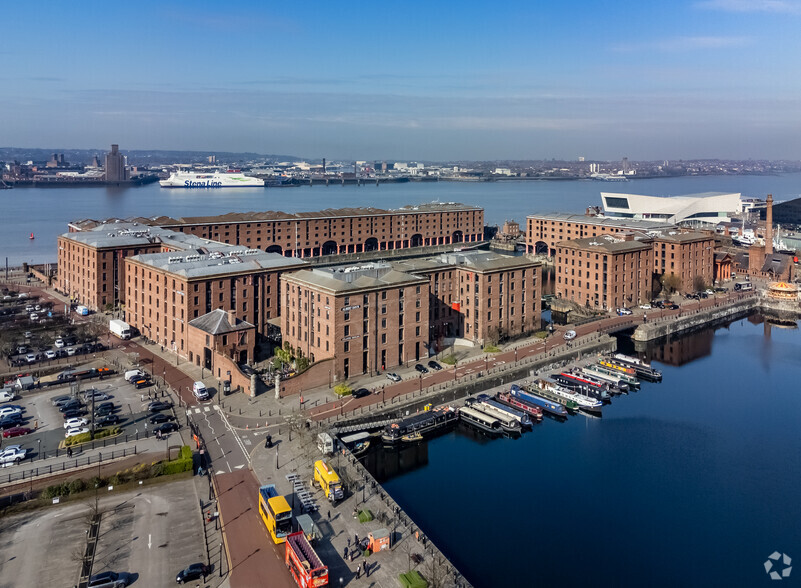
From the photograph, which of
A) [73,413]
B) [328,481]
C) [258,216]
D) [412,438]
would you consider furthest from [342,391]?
[258,216]

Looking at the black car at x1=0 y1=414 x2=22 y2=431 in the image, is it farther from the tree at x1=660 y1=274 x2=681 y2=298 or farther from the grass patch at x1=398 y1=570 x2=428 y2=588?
the tree at x1=660 y1=274 x2=681 y2=298

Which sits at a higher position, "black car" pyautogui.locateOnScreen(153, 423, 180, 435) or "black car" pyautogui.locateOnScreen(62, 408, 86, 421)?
"black car" pyautogui.locateOnScreen(62, 408, 86, 421)

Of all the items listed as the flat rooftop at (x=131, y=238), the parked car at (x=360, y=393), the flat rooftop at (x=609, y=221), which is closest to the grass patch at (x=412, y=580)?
the parked car at (x=360, y=393)

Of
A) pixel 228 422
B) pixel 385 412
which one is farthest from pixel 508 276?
pixel 228 422

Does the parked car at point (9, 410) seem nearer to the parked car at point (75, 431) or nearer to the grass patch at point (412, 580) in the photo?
the parked car at point (75, 431)

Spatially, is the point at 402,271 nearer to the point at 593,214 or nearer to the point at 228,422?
the point at 228,422

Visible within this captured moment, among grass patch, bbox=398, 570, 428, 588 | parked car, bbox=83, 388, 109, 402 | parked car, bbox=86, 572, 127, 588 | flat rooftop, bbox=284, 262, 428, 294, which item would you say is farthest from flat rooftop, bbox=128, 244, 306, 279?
grass patch, bbox=398, 570, 428, 588

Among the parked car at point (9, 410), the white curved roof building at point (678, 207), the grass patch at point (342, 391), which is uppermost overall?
the white curved roof building at point (678, 207)
